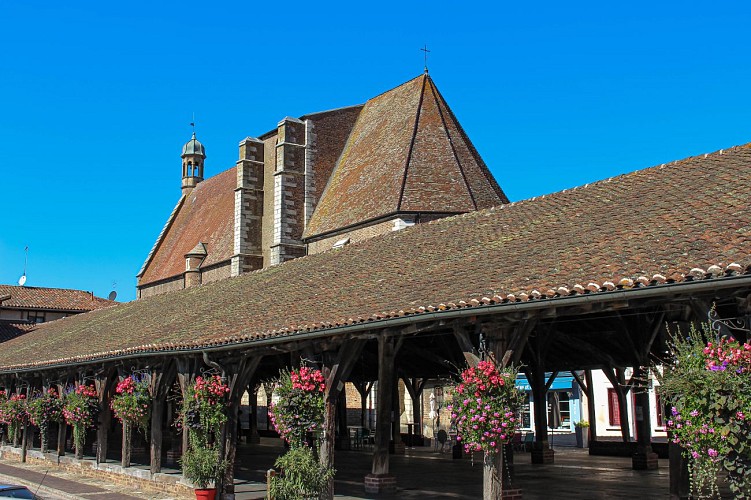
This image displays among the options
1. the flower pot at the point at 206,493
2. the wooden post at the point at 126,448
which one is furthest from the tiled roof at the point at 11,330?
the flower pot at the point at 206,493

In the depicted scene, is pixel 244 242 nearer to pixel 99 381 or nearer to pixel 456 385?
pixel 99 381

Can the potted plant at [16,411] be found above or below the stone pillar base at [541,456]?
above

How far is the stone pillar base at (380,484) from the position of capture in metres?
13.8

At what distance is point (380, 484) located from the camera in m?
13.8

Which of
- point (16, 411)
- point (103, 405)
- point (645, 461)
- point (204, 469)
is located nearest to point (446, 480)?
point (645, 461)

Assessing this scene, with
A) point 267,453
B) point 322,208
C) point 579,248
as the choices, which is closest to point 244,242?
point 322,208

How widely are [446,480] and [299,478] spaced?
231 inches

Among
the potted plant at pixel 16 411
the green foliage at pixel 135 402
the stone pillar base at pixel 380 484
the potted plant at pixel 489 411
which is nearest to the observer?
the potted plant at pixel 489 411

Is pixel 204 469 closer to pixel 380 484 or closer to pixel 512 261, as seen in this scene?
pixel 380 484

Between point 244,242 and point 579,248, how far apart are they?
87.6 feet

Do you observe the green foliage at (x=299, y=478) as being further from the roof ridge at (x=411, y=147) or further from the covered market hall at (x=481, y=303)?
the roof ridge at (x=411, y=147)

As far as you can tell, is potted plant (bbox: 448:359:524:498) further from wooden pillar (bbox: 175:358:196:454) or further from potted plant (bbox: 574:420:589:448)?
potted plant (bbox: 574:420:589:448)

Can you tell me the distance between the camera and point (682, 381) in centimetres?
729

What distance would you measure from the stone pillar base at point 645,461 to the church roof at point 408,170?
440 inches
